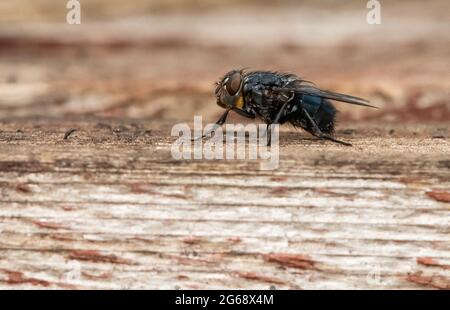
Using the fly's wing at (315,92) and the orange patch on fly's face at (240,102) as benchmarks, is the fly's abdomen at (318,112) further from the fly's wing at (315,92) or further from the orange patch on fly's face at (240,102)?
the orange patch on fly's face at (240,102)

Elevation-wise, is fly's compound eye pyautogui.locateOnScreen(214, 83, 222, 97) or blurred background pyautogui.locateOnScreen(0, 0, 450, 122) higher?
blurred background pyautogui.locateOnScreen(0, 0, 450, 122)

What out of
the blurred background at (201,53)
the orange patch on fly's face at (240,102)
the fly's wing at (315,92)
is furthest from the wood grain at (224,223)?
the orange patch on fly's face at (240,102)

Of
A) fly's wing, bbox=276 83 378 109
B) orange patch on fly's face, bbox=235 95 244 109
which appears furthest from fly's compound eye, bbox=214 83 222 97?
fly's wing, bbox=276 83 378 109

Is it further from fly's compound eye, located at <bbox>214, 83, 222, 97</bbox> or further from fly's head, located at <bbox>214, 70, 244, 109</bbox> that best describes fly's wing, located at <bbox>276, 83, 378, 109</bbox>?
fly's compound eye, located at <bbox>214, 83, 222, 97</bbox>

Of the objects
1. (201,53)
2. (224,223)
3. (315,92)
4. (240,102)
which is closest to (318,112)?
(315,92)

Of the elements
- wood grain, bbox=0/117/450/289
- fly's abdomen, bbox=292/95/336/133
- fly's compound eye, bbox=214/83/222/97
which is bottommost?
wood grain, bbox=0/117/450/289
